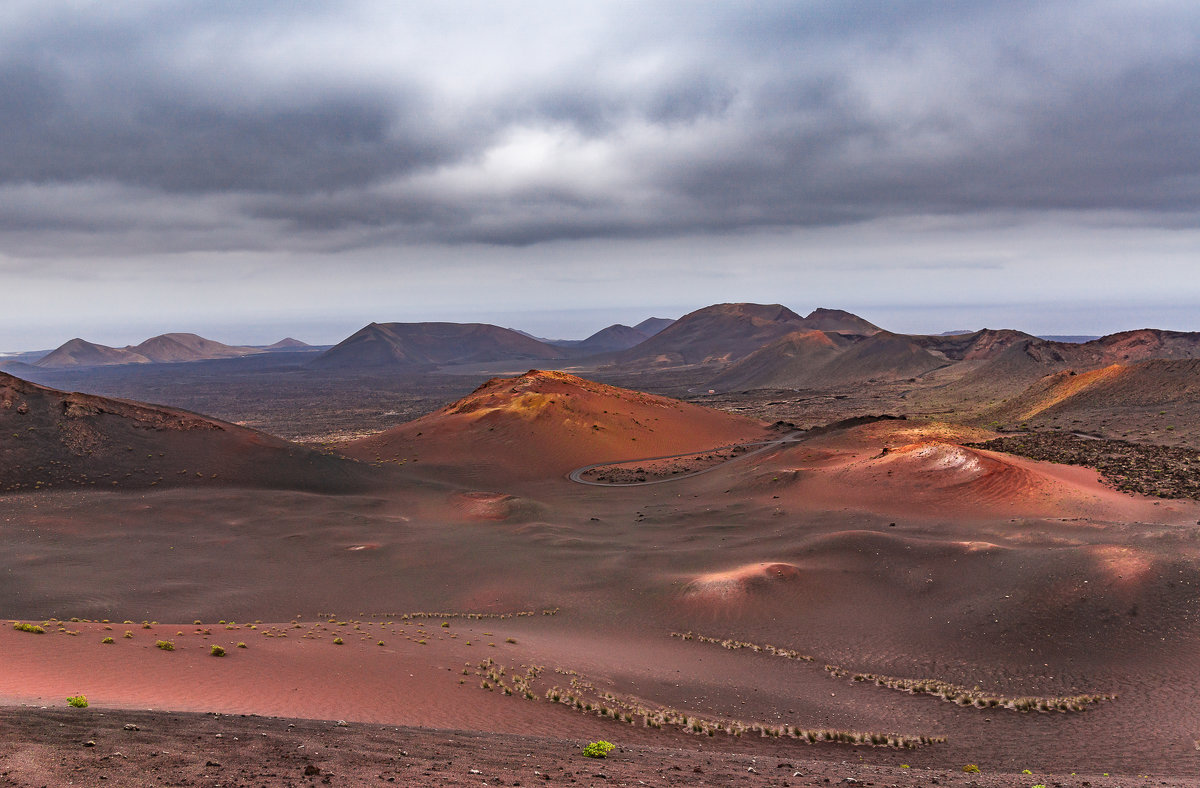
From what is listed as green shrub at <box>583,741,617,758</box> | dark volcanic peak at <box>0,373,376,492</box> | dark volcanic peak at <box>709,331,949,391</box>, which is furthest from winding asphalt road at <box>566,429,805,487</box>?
dark volcanic peak at <box>709,331,949,391</box>

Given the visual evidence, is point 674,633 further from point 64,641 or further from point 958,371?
point 958,371

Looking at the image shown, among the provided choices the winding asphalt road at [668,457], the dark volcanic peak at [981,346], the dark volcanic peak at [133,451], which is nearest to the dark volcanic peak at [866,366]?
the dark volcanic peak at [981,346]

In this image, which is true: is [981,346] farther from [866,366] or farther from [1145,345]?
[1145,345]

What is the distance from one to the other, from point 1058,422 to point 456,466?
6684 centimetres

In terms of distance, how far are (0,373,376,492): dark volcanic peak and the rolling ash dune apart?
15088 millimetres

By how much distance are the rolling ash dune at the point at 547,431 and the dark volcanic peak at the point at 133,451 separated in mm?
15088

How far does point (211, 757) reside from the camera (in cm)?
1012

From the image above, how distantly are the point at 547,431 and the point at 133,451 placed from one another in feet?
134

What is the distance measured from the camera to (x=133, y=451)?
49.8 m

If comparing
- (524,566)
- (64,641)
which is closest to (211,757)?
(64,641)

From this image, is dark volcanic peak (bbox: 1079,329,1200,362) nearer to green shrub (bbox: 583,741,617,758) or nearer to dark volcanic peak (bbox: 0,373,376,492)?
dark volcanic peak (bbox: 0,373,376,492)

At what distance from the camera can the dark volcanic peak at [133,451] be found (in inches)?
1781

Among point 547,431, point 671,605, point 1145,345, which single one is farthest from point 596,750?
point 1145,345

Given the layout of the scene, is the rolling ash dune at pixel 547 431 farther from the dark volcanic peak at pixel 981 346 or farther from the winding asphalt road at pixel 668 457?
the dark volcanic peak at pixel 981 346
